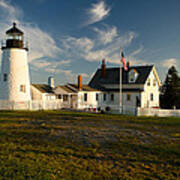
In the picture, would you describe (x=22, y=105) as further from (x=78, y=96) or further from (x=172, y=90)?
(x=172, y=90)

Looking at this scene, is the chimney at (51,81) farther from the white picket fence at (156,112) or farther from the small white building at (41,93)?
the white picket fence at (156,112)

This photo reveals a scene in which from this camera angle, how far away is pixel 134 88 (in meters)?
28.3

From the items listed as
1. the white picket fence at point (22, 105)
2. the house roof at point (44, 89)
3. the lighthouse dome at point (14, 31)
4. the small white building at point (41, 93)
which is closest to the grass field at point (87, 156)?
the white picket fence at point (22, 105)

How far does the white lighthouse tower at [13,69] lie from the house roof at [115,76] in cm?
1256

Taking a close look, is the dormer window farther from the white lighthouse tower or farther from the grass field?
the grass field

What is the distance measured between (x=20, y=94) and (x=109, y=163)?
20.0m

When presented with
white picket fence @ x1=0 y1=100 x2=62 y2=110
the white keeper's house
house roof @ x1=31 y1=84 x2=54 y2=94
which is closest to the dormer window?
the white keeper's house

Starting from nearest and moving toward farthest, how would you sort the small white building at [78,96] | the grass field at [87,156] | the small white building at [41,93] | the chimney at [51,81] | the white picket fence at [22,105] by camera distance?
1. the grass field at [87,156]
2. the white picket fence at [22,105]
3. the small white building at [78,96]
4. the small white building at [41,93]
5. the chimney at [51,81]

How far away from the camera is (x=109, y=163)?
6.19m

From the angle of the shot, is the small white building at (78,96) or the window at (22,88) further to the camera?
the small white building at (78,96)

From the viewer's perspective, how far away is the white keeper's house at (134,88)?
27.0 metres

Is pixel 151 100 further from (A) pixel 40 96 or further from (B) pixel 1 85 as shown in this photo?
(B) pixel 1 85

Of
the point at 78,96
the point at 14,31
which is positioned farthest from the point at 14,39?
the point at 78,96

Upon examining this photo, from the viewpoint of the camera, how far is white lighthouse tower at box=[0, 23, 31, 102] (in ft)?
75.7
